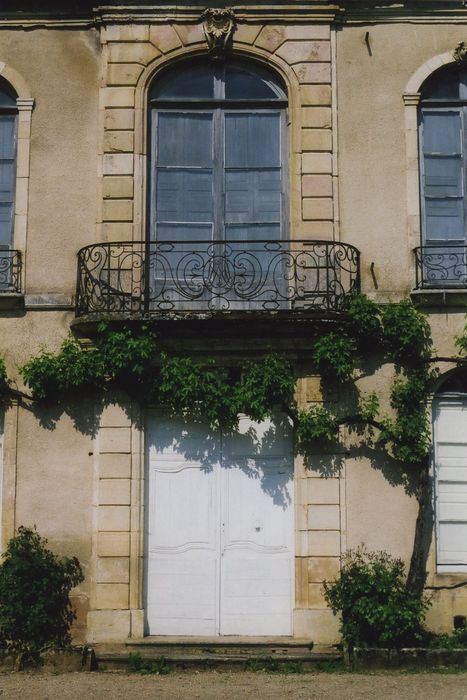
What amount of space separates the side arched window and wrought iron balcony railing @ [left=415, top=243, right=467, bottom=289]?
5.02ft

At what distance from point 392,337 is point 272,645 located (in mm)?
3280

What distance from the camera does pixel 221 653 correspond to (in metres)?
9.01

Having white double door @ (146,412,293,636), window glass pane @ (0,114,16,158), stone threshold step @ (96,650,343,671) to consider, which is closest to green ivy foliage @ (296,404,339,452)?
white double door @ (146,412,293,636)

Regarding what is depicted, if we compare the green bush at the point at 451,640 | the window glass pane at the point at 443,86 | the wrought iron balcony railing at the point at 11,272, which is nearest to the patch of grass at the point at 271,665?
the green bush at the point at 451,640

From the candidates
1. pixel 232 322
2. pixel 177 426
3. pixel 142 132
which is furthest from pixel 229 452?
pixel 142 132

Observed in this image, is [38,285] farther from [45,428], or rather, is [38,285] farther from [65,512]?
[65,512]

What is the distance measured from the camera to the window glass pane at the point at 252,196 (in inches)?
396

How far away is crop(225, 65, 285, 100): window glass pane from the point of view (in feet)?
33.8

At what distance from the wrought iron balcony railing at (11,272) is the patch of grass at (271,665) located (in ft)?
14.5

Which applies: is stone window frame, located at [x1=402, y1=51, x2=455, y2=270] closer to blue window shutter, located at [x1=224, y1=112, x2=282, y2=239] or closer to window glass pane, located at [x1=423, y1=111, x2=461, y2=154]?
window glass pane, located at [x1=423, y1=111, x2=461, y2=154]

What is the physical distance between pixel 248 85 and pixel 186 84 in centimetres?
69

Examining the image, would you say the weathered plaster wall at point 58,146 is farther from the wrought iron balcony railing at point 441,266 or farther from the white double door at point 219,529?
the wrought iron balcony railing at point 441,266

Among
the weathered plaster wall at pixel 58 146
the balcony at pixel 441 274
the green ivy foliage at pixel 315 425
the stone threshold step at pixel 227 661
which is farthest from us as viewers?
the weathered plaster wall at pixel 58 146

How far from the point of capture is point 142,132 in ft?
32.9
